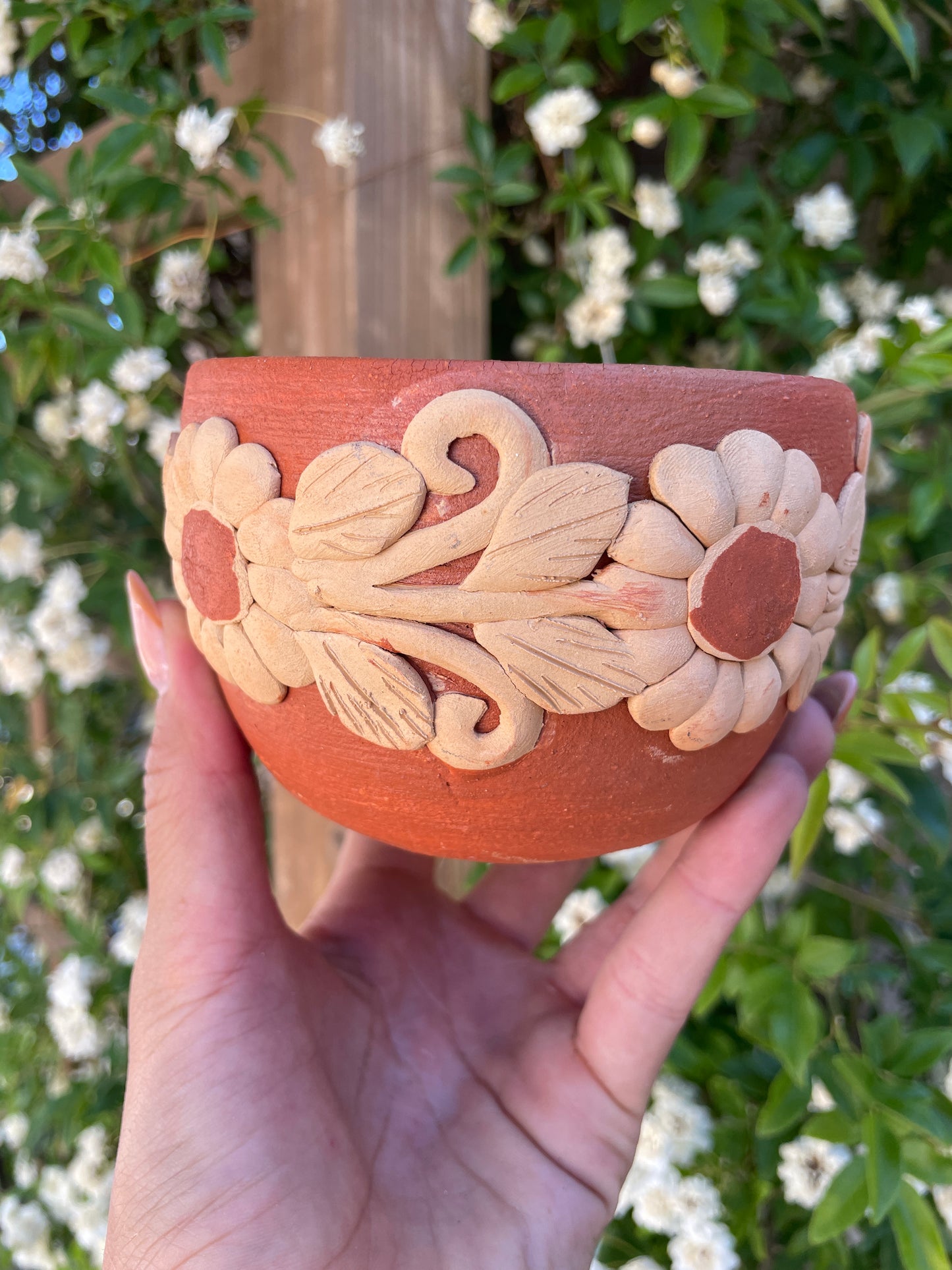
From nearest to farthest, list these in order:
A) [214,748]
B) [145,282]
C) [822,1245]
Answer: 1. [214,748]
2. [822,1245]
3. [145,282]

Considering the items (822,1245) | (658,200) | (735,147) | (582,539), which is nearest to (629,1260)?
(822,1245)

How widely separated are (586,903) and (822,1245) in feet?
1.43

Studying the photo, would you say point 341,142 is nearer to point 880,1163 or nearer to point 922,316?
point 922,316

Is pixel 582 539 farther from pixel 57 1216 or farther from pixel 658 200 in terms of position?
pixel 57 1216

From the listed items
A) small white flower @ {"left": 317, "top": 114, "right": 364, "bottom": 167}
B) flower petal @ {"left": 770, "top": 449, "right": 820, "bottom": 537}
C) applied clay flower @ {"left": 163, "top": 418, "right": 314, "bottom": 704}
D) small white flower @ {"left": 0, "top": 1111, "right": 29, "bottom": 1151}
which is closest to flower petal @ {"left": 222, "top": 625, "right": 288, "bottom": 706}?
applied clay flower @ {"left": 163, "top": 418, "right": 314, "bottom": 704}

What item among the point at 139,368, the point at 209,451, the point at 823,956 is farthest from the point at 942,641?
the point at 139,368

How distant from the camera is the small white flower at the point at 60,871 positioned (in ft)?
4.17

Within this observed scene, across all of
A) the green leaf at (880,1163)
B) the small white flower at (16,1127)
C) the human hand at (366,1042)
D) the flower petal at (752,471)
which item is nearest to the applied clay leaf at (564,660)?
the flower petal at (752,471)

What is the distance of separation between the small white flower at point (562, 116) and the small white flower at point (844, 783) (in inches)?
31.7

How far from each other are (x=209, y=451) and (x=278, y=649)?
14cm

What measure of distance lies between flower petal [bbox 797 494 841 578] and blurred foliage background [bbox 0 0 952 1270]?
1.33 ft

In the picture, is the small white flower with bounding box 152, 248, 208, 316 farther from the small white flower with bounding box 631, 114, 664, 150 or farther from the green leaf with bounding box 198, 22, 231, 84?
the small white flower with bounding box 631, 114, 664, 150

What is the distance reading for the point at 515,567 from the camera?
1.65 feet

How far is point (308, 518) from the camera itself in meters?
0.52
